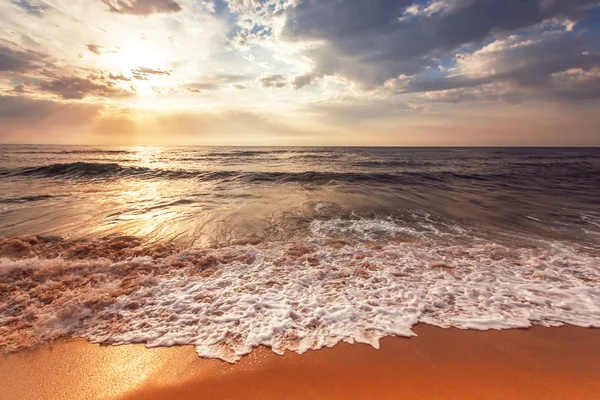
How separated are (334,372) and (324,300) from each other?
1.37m

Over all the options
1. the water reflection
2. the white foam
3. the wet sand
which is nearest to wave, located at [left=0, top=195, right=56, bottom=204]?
the water reflection

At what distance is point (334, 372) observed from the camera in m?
2.90

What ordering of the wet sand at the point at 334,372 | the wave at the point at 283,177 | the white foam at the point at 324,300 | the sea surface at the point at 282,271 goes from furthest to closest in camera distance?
the wave at the point at 283,177
the sea surface at the point at 282,271
the white foam at the point at 324,300
the wet sand at the point at 334,372

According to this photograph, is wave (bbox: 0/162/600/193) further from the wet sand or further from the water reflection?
the wet sand

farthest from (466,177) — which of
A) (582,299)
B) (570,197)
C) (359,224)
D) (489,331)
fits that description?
(489,331)

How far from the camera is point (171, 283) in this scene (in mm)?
4762

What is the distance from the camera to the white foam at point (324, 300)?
11.5 ft

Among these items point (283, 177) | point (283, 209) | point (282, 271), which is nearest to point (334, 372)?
point (282, 271)

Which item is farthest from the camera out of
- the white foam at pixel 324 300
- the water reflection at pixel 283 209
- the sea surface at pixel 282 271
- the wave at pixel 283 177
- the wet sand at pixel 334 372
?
the wave at pixel 283 177

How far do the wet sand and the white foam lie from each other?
21 centimetres

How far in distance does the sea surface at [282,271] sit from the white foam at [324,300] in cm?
2

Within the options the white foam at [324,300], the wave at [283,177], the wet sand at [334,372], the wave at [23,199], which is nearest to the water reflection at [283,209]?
the wave at [23,199]

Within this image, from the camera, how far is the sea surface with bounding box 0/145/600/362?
11.9ft

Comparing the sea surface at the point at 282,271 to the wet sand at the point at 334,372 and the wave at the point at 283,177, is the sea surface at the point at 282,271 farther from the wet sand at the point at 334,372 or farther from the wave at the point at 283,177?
the wave at the point at 283,177
